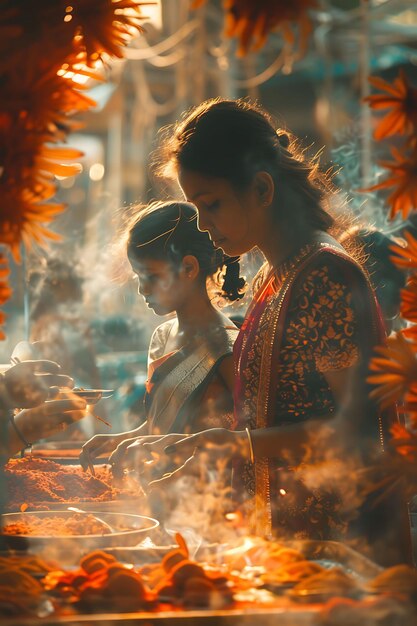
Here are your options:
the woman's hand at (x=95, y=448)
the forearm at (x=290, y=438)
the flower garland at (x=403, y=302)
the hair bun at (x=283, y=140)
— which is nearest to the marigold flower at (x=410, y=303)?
the flower garland at (x=403, y=302)

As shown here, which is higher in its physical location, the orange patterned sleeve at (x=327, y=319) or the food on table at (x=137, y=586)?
the orange patterned sleeve at (x=327, y=319)

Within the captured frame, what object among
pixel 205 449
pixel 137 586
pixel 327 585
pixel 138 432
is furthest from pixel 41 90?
pixel 138 432

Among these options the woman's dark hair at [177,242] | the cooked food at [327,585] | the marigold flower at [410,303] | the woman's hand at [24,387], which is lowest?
the cooked food at [327,585]

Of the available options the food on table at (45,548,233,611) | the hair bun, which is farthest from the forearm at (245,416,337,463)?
the hair bun

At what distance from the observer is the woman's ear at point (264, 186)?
167 centimetres

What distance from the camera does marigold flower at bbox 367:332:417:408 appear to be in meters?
1.34

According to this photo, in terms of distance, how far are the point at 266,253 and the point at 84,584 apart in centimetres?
83

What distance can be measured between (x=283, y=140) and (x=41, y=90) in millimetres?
602

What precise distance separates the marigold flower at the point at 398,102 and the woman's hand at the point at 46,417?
0.85 m

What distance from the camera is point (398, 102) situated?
1338mm

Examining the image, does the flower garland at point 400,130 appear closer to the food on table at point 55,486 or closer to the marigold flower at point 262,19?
the marigold flower at point 262,19

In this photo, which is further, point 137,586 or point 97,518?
point 97,518

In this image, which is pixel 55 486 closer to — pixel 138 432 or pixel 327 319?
pixel 138 432

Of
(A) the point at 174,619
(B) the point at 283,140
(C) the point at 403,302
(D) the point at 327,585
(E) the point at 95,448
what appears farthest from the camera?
(E) the point at 95,448
